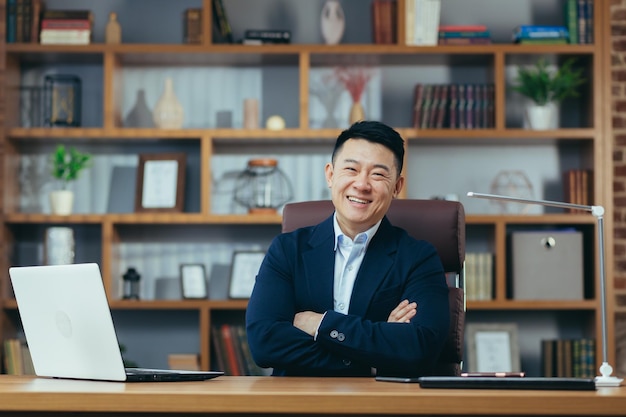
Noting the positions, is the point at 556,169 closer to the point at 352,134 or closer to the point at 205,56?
the point at 205,56

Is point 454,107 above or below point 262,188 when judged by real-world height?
above

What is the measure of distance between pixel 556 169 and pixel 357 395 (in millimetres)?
3344

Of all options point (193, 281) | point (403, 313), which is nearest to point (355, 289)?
point (403, 313)

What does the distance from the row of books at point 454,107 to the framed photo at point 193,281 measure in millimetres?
1202

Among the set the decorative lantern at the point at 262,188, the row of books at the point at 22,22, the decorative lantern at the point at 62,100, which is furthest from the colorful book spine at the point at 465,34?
the row of books at the point at 22,22

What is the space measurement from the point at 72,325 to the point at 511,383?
0.81m

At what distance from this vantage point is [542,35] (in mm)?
4484

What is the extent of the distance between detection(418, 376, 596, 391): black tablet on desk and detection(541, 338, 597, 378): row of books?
2.80 m

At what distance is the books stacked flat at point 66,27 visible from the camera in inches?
175

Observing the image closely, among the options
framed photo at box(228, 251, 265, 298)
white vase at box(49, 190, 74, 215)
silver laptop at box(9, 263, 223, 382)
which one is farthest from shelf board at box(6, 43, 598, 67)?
silver laptop at box(9, 263, 223, 382)

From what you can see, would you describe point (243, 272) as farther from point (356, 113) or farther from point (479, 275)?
point (479, 275)

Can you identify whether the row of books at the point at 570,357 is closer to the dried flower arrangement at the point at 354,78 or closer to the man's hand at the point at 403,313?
the dried flower arrangement at the point at 354,78

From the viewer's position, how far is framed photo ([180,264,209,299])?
14.6ft

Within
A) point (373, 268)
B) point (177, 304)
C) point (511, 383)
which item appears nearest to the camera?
point (511, 383)
